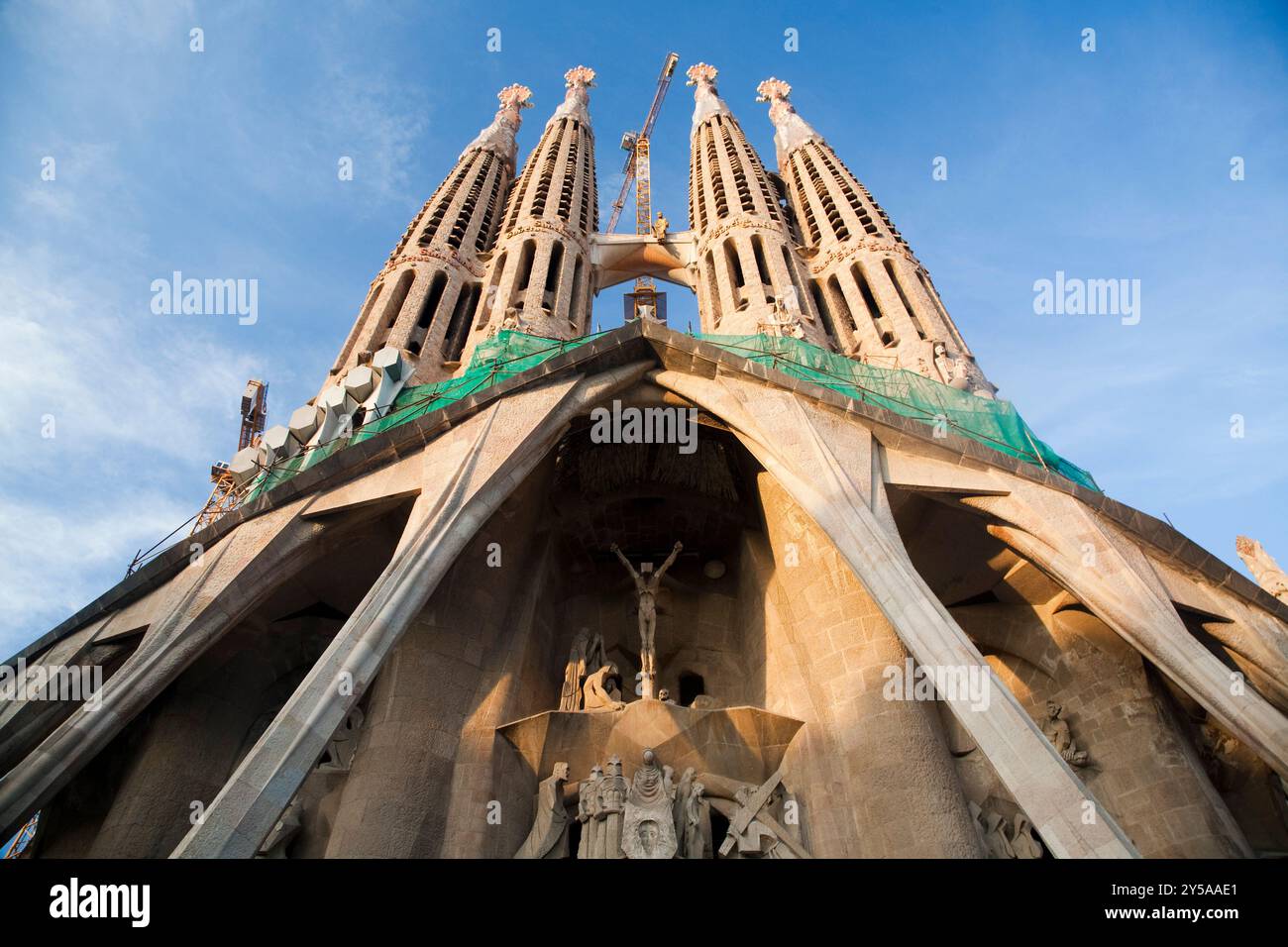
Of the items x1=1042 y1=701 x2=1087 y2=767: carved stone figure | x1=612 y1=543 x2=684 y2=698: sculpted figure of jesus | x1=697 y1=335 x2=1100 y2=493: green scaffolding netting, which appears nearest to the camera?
x1=1042 y1=701 x2=1087 y2=767: carved stone figure

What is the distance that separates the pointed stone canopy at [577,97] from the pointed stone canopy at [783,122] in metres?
6.55

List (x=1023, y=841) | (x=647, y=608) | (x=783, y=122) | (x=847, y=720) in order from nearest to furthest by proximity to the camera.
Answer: (x=1023, y=841) → (x=847, y=720) → (x=647, y=608) → (x=783, y=122)

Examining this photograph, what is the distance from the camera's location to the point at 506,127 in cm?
3161

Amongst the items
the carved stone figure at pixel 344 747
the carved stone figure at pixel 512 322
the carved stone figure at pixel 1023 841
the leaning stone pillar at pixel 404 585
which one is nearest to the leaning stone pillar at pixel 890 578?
the leaning stone pillar at pixel 404 585

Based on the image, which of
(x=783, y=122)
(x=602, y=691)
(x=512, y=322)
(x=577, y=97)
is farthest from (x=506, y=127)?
(x=602, y=691)

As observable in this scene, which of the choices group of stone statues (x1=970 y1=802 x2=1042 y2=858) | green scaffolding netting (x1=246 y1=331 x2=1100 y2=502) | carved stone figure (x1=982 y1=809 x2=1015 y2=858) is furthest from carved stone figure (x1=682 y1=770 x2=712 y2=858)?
green scaffolding netting (x1=246 y1=331 x2=1100 y2=502)

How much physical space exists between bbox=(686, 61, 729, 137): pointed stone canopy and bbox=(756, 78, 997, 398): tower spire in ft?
15.3

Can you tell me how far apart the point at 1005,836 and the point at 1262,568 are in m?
13.1

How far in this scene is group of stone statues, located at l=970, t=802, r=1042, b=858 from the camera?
10.1m

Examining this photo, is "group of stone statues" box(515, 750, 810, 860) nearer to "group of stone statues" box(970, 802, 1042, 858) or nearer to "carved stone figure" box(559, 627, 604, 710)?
"carved stone figure" box(559, 627, 604, 710)

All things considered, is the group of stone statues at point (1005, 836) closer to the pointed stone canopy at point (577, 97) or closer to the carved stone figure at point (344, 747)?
the carved stone figure at point (344, 747)

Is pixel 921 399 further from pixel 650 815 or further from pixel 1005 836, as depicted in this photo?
pixel 650 815
